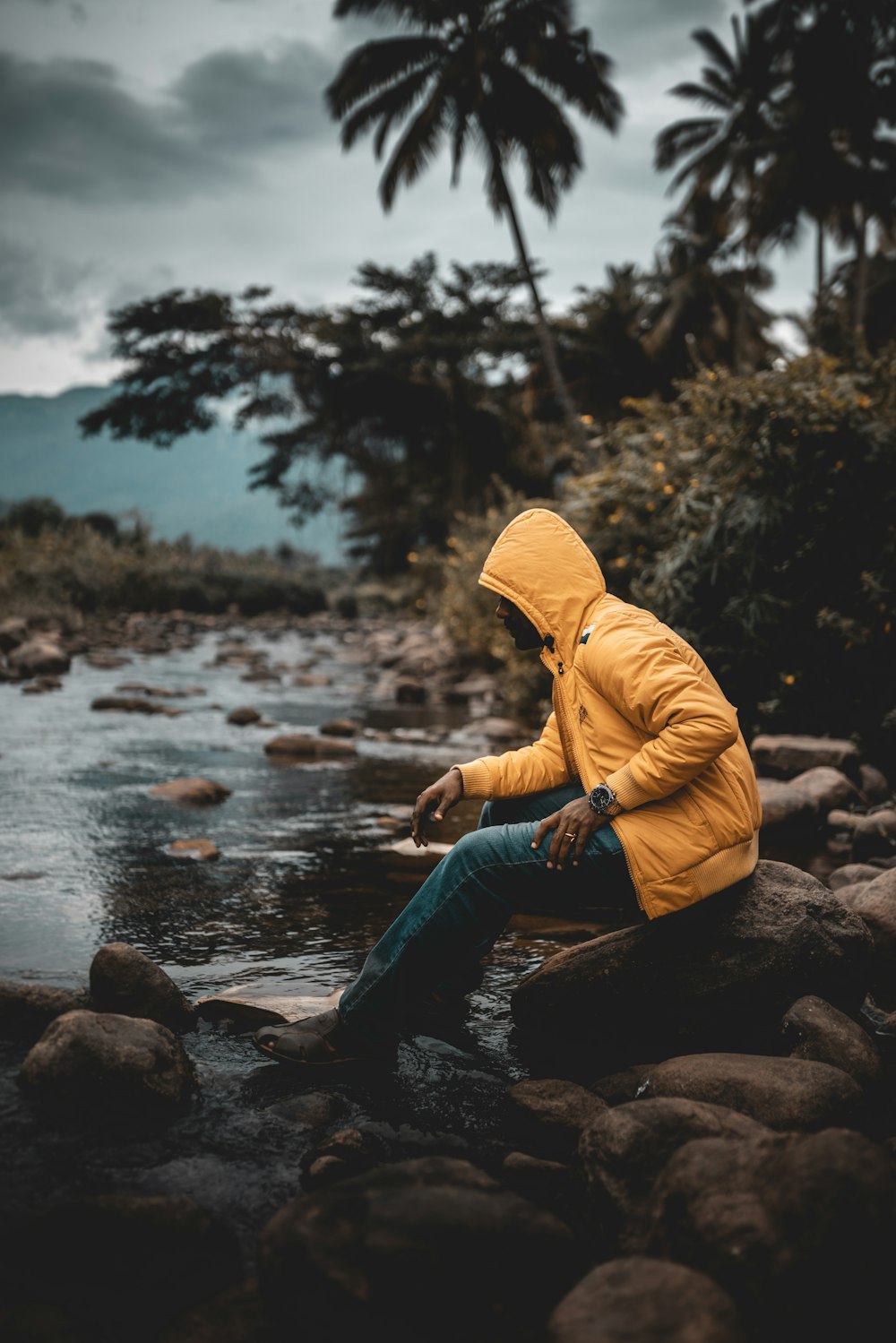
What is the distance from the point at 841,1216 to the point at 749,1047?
4.05ft

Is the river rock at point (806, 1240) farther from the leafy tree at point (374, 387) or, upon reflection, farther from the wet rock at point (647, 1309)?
the leafy tree at point (374, 387)

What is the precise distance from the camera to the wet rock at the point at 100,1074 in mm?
2322

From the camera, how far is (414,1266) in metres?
1.67

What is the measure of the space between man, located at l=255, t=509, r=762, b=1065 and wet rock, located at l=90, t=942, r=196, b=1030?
0.97 feet

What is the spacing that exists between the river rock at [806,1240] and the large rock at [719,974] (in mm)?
1052

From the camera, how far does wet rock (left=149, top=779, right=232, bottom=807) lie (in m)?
5.96

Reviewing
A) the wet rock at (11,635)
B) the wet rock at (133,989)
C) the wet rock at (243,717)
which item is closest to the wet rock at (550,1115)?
the wet rock at (133,989)

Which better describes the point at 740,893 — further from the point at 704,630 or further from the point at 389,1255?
the point at 704,630

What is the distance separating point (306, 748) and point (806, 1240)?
6416 mm

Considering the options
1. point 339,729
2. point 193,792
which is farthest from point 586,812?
point 339,729

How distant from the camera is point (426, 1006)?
312 cm

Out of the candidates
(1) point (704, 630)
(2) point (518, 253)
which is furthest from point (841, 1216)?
(2) point (518, 253)

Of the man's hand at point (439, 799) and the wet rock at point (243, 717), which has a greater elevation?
the man's hand at point (439, 799)

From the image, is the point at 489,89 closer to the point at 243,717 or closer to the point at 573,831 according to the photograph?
the point at 243,717
